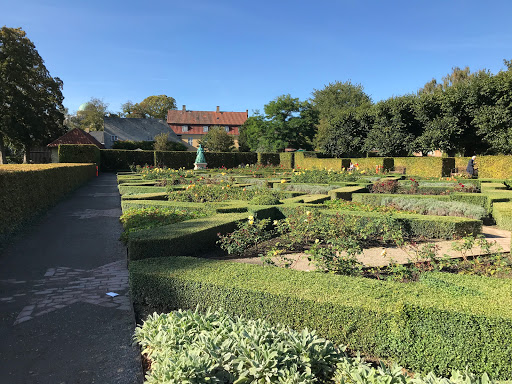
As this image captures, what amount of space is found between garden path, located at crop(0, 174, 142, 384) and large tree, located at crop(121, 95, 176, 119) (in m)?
67.9

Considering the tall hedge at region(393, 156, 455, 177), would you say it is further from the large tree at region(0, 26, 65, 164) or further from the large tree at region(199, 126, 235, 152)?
the large tree at region(0, 26, 65, 164)

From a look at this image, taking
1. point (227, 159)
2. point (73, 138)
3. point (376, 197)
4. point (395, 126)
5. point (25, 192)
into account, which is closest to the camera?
point (25, 192)

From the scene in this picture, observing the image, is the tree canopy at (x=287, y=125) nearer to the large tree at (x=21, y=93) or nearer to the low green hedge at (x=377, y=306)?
the large tree at (x=21, y=93)

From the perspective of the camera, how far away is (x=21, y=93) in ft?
111

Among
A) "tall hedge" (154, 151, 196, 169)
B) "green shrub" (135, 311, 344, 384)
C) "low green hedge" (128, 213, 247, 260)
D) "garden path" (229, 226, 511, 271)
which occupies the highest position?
"tall hedge" (154, 151, 196, 169)

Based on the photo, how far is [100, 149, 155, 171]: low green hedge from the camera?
3603cm

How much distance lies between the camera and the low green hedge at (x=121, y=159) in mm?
36031

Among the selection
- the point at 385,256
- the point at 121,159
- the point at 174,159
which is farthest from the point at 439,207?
the point at 121,159

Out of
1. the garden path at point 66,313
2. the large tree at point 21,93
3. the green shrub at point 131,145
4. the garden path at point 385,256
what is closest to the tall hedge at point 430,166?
the garden path at point 385,256

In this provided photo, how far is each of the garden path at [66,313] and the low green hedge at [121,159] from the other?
30.2 m

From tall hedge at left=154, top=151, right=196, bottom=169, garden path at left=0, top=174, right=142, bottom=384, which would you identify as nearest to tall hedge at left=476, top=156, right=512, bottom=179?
garden path at left=0, top=174, right=142, bottom=384

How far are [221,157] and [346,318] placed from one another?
3703 centimetres

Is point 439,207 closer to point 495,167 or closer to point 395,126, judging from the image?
point 495,167

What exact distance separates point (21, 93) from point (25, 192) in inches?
1234
